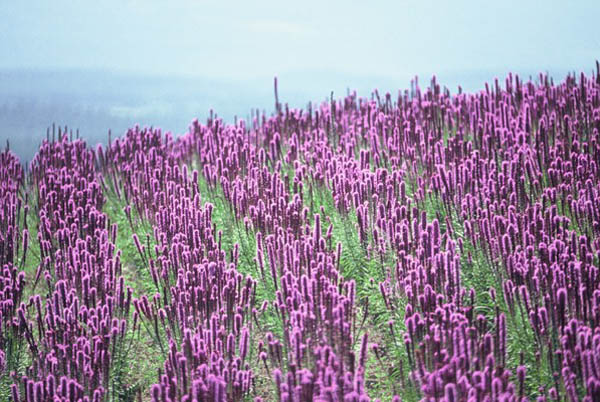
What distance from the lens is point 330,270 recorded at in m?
2.90

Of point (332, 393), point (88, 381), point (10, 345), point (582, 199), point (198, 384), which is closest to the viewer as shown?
point (332, 393)

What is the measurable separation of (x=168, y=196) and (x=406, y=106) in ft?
9.70

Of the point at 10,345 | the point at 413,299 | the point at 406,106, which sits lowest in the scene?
the point at 10,345

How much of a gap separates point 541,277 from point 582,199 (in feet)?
3.25

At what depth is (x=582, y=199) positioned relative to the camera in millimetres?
3502

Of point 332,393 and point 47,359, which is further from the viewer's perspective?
point 47,359

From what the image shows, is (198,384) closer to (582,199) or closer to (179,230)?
(179,230)

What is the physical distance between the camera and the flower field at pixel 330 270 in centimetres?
244

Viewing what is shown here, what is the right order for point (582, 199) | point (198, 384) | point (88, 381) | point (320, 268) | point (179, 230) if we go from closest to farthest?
point (198, 384), point (88, 381), point (320, 268), point (582, 199), point (179, 230)

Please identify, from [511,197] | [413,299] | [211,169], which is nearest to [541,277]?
[413,299]

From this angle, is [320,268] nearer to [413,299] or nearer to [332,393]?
[413,299]

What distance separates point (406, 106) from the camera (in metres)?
6.50

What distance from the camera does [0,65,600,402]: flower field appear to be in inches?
96.1

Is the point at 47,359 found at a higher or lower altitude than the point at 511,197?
lower
